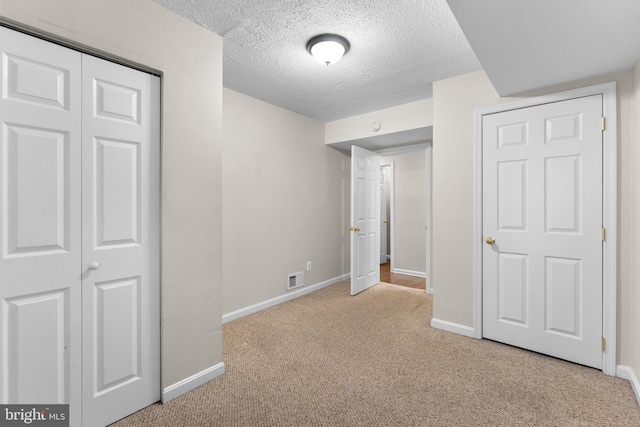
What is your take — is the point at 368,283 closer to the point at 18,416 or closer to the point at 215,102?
the point at 215,102

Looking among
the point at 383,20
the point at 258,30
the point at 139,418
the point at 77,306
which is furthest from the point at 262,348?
the point at 383,20

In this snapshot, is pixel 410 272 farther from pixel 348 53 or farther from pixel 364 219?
pixel 348 53

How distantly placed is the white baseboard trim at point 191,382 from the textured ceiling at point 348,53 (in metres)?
2.35

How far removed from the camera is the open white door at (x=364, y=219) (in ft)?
13.0

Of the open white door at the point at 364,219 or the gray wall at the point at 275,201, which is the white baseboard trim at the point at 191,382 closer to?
the gray wall at the point at 275,201

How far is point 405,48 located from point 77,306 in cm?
271

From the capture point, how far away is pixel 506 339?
251cm

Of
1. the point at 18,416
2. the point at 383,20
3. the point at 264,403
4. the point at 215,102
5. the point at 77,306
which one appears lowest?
the point at 264,403

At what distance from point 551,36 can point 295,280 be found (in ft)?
11.0

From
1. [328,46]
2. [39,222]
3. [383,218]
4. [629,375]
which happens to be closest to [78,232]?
[39,222]

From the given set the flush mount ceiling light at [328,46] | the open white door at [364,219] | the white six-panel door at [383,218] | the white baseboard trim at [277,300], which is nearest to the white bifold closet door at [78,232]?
the flush mount ceiling light at [328,46]

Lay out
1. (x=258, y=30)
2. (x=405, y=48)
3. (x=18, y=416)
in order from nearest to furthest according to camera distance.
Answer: (x=18, y=416) → (x=258, y=30) → (x=405, y=48)

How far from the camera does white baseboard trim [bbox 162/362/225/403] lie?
179 cm

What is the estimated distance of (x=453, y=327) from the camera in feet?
9.12
